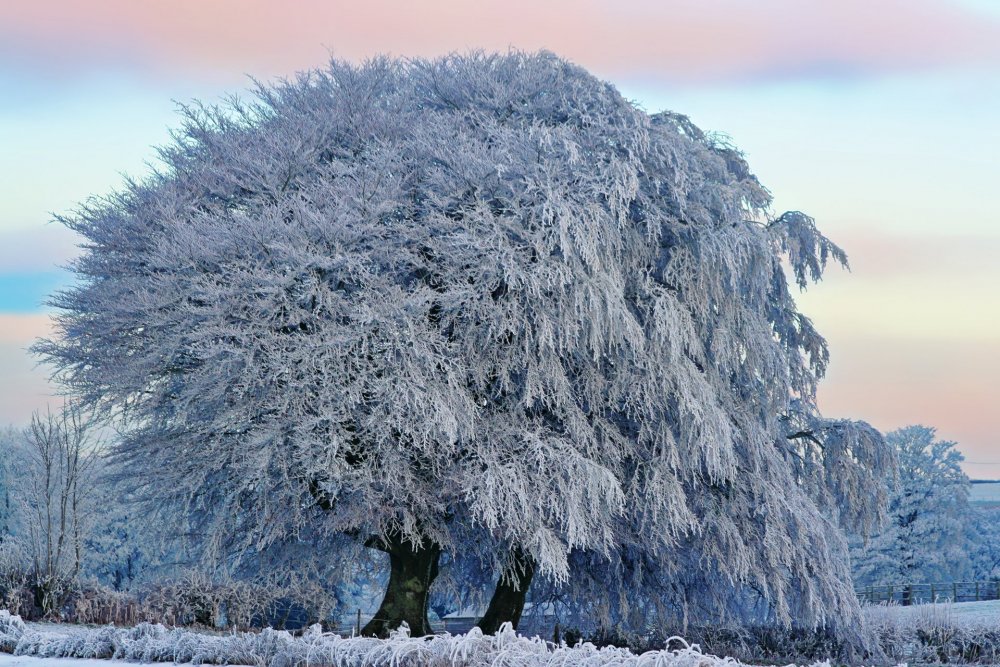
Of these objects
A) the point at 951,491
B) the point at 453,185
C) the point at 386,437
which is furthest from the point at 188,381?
the point at 951,491

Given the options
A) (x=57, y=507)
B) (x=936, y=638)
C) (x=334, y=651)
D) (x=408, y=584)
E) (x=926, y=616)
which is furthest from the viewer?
(x=57, y=507)

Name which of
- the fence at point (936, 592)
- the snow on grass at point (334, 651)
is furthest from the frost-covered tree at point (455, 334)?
the fence at point (936, 592)

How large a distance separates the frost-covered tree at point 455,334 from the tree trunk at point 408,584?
0.05 metres

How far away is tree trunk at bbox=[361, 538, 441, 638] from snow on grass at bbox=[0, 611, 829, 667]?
7.74 metres

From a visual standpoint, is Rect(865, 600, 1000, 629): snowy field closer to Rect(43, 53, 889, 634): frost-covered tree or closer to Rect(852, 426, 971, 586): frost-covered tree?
Rect(43, 53, 889, 634): frost-covered tree

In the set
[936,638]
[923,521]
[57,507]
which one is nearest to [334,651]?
[936,638]

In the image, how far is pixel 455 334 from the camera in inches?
572

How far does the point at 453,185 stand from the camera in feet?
48.9

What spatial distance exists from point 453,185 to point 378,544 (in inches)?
223

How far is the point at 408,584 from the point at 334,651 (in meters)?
9.59

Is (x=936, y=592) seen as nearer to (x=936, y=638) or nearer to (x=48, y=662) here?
(x=936, y=638)

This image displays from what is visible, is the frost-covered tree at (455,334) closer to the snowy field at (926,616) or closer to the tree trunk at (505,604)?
the tree trunk at (505,604)

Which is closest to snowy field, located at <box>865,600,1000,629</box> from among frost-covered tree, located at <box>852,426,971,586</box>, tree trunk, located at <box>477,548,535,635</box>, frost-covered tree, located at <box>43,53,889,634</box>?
frost-covered tree, located at <box>43,53,889,634</box>

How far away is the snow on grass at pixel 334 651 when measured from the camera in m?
6.47
